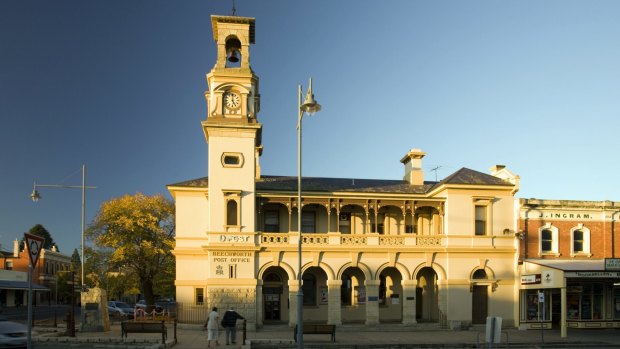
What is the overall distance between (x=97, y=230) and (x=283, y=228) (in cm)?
1707

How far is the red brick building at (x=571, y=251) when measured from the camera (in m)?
33.6

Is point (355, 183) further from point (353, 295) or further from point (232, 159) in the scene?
point (232, 159)

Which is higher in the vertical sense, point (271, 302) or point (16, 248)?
point (271, 302)

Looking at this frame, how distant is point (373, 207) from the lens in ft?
113

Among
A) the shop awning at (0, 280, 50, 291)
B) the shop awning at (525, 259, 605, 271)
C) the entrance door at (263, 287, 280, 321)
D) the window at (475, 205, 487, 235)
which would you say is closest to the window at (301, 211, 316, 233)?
the entrance door at (263, 287, 280, 321)

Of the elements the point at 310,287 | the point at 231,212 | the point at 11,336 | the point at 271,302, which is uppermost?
the point at 231,212

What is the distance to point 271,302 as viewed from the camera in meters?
34.7

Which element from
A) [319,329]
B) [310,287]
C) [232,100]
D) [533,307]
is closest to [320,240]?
[310,287]

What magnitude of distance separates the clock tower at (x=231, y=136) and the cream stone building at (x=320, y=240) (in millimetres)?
61

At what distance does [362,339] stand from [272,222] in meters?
10.9

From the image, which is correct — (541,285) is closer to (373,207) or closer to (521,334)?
(521,334)

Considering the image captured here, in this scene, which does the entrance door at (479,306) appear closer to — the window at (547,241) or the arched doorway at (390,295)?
the window at (547,241)

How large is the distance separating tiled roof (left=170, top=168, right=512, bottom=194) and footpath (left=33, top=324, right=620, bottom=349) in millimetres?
8375

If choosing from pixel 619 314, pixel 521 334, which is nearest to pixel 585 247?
pixel 619 314
